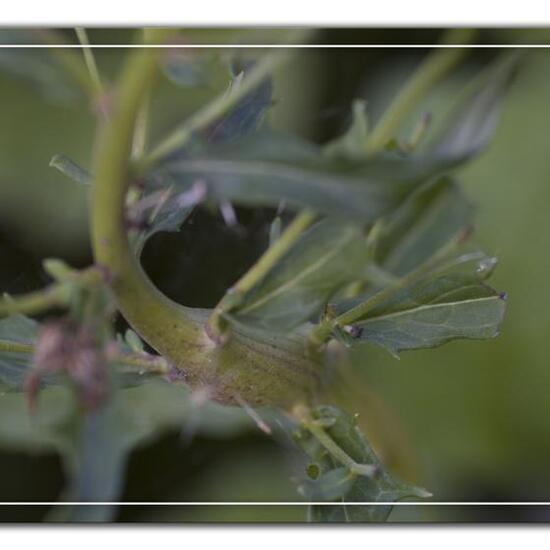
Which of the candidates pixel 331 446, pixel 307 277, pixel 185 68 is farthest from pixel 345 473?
pixel 185 68

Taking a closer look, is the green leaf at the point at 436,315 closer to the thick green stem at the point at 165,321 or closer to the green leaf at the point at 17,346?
the thick green stem at the point at 165,321

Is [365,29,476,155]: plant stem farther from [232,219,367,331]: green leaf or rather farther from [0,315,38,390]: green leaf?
[0,315,38,390]: green leaf

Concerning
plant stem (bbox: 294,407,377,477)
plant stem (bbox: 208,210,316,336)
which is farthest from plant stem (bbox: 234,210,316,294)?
plant stem (bbox: 294,407,377,477)

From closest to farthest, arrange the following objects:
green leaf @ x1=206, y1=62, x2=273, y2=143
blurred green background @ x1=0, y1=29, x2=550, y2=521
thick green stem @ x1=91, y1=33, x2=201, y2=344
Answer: thick green stem @ x1=91, y1=33, x2=201, y2=344 → green leaf @ x1=206, y1=62, x2=273, y2=143 → blurred green background @ x1=0, y1=29, x2=550, y2=521

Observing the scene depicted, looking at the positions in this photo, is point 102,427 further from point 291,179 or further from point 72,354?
point 291,179

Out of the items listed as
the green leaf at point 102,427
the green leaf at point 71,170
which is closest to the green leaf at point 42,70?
the green leaf at point 71,170
